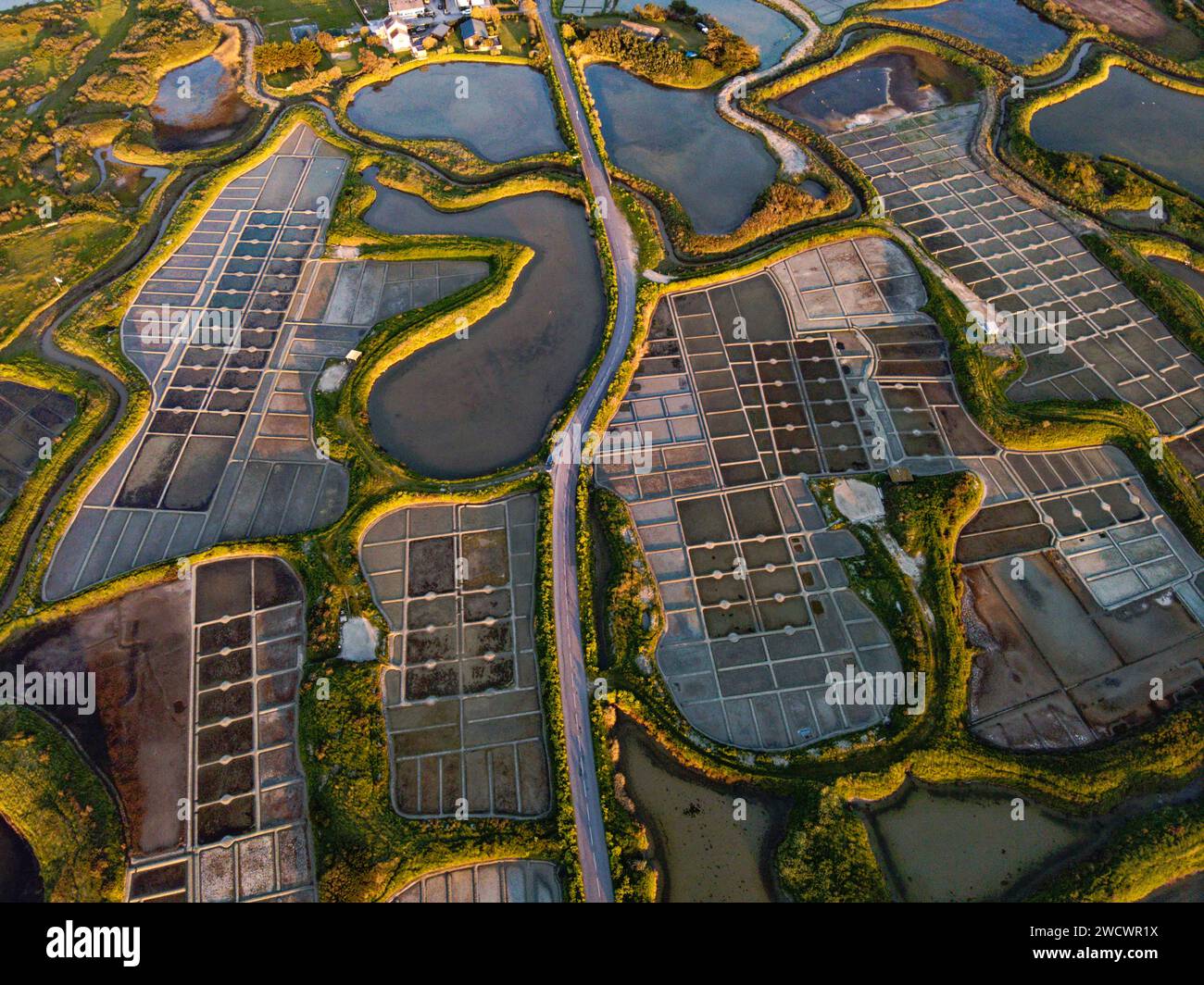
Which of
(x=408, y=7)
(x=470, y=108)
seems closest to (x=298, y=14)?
(x=408, y=7)

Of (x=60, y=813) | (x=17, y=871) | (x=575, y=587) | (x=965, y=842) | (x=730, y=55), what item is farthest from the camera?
(x=730, y=55)

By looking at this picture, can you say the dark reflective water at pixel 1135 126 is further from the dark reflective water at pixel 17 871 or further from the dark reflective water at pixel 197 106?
the dark reflective water at pixel 17 871

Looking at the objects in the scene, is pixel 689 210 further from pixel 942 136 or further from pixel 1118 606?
pixel 1118 606

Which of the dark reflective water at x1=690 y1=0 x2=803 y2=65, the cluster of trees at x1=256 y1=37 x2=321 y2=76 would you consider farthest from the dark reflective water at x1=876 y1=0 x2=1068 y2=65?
the cluster of trees at x1=256 y1=37 x2=321 y2=76

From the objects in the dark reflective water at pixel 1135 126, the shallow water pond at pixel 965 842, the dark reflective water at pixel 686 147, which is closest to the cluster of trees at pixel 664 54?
the dark reflective water at pixel 686 147

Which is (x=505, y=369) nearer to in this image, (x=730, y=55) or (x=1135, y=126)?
(x=730, y=55)

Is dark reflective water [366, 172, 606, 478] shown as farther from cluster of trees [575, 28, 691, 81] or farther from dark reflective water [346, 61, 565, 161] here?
cluster of trees [575, 28, 691, 81]
